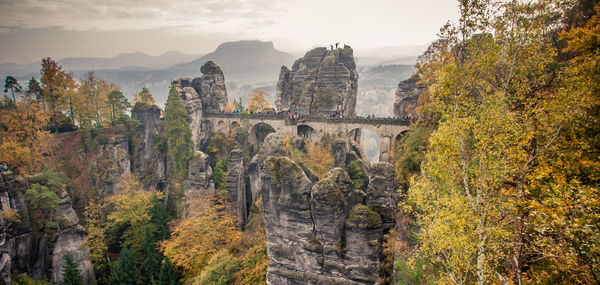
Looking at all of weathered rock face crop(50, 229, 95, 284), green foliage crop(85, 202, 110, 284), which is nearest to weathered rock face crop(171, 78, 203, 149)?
green foliage crop(85, 202, 110, 284)

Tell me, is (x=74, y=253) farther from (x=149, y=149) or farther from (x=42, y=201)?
(x=149, y=149)

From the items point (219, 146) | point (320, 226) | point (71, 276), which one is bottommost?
point (71, 276)

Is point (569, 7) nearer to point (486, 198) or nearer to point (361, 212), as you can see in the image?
point (486, 198)

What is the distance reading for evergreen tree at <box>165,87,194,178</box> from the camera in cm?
3494

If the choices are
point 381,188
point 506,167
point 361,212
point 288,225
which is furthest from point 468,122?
point 288,225

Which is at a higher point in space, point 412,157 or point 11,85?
point 11,85

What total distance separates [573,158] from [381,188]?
1072 centimetres

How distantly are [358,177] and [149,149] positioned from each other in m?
31.2

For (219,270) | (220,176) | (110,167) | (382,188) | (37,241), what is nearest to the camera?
(382,188)

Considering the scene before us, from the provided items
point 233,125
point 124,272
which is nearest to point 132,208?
point 124,272

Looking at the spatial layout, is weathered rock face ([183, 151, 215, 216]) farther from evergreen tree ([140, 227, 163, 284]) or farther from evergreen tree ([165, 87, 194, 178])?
evergreen tree ([140, 227, 163, 284])

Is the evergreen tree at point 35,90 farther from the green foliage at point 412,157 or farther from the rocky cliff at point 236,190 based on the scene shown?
the green foliage at point 412,157

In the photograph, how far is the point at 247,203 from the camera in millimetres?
30609

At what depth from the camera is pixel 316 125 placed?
41.5 metres
